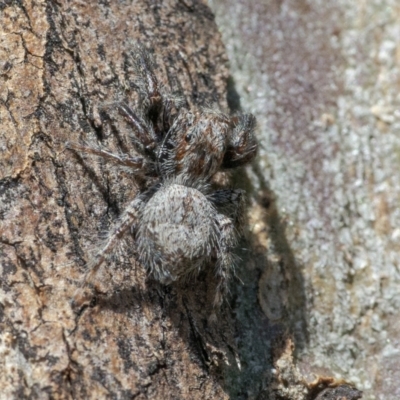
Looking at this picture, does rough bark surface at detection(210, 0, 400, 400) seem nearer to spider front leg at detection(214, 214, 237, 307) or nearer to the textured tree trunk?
the textured tree trunk

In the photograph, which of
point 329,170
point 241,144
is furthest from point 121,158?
point 329,170

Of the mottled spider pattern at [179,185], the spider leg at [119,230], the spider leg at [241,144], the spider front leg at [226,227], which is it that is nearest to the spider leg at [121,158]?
the mottled spider pattern at [179,185]

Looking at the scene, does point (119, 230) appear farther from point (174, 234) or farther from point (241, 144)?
point (241, 144)

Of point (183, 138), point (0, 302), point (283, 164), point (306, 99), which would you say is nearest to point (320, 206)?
point (283, 164)

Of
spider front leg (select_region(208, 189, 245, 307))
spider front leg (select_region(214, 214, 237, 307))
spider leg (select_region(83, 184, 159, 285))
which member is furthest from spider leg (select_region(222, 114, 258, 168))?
spider leg (select_region(83, 184, 159, 285))

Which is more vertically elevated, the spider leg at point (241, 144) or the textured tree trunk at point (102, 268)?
the spider leg at point (241, 144)

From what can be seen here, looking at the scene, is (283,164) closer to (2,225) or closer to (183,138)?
(183,138)

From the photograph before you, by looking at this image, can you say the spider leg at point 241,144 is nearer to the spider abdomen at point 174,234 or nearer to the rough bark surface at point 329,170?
the rough bark surface at point 329,170
